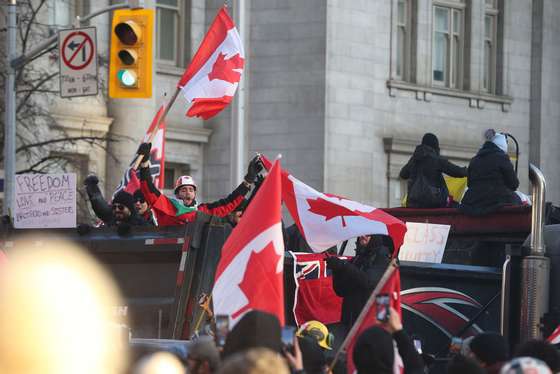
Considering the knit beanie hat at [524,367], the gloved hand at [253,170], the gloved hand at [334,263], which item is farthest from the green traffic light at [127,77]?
the knit beanie hat at [524,367]

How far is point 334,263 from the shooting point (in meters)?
12.3

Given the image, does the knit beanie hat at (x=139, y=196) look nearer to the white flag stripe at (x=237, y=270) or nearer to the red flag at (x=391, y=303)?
the white flag stripe at (x=237, y=270)

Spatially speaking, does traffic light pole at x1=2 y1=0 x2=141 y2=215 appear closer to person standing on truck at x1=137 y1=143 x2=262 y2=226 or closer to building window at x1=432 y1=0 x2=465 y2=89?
person standing on truck at x1=137 y1=143 x2=262 y2=226

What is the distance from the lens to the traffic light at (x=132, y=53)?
1881 cm

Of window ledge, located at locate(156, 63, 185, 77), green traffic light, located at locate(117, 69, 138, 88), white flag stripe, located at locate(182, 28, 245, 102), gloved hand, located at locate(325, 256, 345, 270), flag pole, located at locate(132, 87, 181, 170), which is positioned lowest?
gloved hand, located at locate(325, 256, 345, 270)

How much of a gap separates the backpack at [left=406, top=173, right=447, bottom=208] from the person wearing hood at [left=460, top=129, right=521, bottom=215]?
67 centimetres

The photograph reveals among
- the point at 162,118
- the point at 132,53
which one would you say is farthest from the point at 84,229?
the point at 132,53

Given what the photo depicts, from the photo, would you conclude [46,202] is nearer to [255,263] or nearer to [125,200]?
[125,200]

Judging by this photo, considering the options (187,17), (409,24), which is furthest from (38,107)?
(409,24)

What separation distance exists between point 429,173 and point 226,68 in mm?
3669

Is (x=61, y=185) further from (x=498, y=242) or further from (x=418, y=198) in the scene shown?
(x=498, y=242)

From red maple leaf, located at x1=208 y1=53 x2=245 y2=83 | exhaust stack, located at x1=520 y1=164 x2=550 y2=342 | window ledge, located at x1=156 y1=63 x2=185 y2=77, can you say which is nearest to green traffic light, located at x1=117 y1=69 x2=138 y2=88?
red maple leaf, located at x1=208 y1=53 x2=245 y2=83

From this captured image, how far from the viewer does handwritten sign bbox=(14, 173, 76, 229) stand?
1397cm

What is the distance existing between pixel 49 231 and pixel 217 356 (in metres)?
5.33
